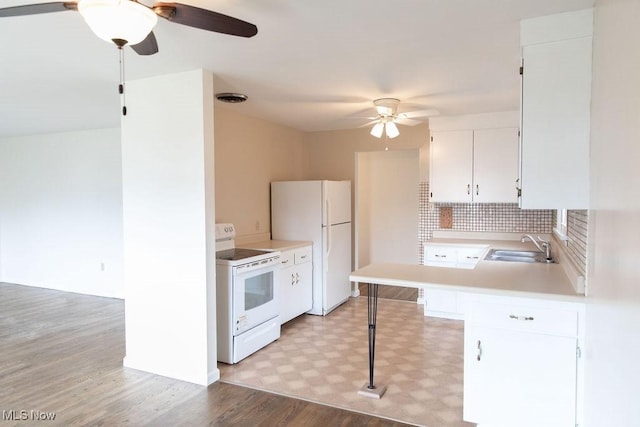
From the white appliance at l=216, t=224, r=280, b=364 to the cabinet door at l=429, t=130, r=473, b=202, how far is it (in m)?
2.14

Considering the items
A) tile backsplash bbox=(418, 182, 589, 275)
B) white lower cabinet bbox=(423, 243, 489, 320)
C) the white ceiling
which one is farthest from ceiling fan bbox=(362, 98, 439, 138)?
white lower cabinet bbox=(423, 243, 489, 320)

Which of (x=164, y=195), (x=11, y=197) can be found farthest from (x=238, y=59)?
(x=11, y=197)

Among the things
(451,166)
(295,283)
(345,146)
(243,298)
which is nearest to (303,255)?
(295,283)

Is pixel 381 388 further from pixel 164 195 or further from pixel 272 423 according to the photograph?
pixel 164 195

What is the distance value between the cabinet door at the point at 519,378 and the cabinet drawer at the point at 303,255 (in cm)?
250

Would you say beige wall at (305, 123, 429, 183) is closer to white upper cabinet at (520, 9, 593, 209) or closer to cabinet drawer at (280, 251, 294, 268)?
cabinet drawer at (280, 251, 294, 268)

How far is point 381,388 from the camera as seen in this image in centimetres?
296

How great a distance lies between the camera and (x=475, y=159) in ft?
15.3

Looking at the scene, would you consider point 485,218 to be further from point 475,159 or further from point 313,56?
point 313,56

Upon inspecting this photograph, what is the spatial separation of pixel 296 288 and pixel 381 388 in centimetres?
185

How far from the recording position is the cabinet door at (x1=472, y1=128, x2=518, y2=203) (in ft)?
14.9

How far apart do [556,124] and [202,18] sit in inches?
71.8

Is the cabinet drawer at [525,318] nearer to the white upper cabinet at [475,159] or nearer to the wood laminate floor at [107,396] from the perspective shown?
the wood laminate floor at [107,396]

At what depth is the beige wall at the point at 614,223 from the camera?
4.08 ft
